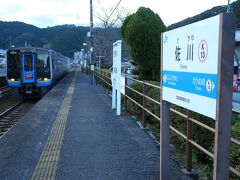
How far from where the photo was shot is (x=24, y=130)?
8906mm

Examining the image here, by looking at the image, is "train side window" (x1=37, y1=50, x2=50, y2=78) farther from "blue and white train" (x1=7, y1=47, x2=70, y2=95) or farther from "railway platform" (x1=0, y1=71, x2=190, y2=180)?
"railway platform" (x1=0, y1=71, x2=190, y2=180)

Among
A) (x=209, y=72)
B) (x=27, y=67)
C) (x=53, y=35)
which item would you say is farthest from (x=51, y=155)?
(x=53, y=35)

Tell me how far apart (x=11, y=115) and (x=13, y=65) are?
19.1 ft

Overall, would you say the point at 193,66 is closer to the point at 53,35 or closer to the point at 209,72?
the point at 209,72

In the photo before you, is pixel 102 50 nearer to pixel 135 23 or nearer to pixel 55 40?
pixel 135 23

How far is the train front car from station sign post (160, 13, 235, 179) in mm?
17822

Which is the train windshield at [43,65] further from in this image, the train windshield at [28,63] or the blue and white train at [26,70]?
the train windshield at [28,63]

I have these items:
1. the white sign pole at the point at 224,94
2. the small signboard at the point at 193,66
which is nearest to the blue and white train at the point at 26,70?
the small signboard at the point at 193,66

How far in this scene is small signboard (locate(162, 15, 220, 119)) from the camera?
306 cm

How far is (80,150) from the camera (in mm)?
6785

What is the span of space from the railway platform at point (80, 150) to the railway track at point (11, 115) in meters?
2.62

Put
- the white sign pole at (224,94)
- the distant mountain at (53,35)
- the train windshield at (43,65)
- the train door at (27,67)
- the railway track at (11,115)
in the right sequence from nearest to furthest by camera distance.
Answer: the white sign pole at (224,94), the railway track at (11,115), the train door at (27,67), the train windshield at (43,65), the distant mountain at (53,35)

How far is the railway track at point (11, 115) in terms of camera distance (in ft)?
42.3

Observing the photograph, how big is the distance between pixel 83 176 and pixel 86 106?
27.3 feet
